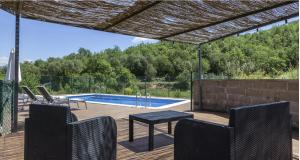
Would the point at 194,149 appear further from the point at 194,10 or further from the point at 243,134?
the point at 194,10

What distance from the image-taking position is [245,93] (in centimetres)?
708

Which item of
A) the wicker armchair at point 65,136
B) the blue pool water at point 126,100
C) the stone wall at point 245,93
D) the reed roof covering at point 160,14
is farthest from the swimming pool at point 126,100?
the wicker armchair at point 65,136

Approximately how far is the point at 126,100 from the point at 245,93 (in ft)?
26.1

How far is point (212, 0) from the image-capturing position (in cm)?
442

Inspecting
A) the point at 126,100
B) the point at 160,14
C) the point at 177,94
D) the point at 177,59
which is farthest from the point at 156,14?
the point at 177,59

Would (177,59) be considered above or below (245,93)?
above

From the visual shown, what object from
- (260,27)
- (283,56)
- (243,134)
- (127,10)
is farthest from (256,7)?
(283,56)

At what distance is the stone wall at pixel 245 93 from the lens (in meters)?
5.59

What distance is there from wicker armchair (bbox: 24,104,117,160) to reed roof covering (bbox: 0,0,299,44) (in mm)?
2312

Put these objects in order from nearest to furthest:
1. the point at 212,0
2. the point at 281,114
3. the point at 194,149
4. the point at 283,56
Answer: the point at 194,149
the point at 281,114
the point at 212,0
the point at 283,56

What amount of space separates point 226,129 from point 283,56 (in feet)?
59.5

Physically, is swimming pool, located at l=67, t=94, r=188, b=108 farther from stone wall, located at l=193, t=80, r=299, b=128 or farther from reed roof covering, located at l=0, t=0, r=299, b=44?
reed roof covering, located at l=0, t=0, r=299, b=44

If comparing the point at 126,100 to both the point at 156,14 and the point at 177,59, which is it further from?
the point at 177,59

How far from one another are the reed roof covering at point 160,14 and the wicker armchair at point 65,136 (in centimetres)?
231
